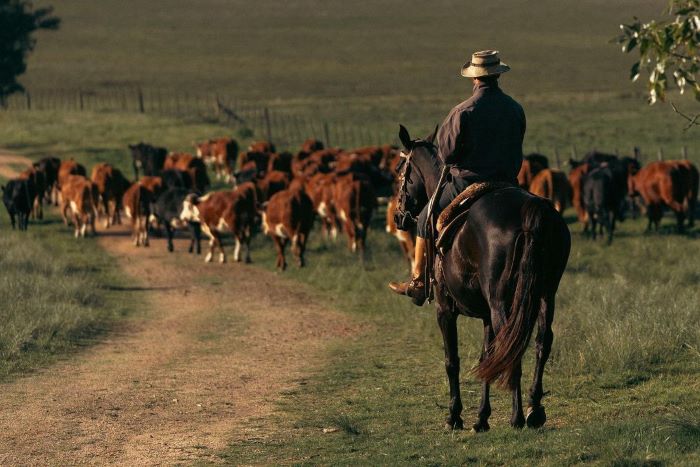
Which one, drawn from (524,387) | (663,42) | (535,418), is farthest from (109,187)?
(663,42)

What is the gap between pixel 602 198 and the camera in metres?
24.2

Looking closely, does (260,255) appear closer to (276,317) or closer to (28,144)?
(276,317)

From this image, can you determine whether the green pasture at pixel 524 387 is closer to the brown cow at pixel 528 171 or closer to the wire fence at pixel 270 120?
the brown cow at pixel 528 171

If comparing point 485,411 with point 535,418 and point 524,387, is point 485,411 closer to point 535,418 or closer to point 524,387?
point 535,418

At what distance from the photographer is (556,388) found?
34.4 feet

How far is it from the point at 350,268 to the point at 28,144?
2867cm

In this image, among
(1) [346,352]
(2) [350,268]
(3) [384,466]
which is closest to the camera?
(3) [384,466]

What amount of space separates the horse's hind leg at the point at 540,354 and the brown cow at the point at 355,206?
14.1 m

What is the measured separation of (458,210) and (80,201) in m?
17.6

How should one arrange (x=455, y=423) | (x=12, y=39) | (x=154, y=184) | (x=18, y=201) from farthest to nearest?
(x=12, y=39) < (x=154, y=184) < (x=18, y=201) < (x=455, y=423)

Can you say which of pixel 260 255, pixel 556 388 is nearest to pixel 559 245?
pixel 556 388

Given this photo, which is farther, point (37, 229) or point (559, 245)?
point (37, 229)

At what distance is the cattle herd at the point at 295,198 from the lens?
866 inches

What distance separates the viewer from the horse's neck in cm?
941
